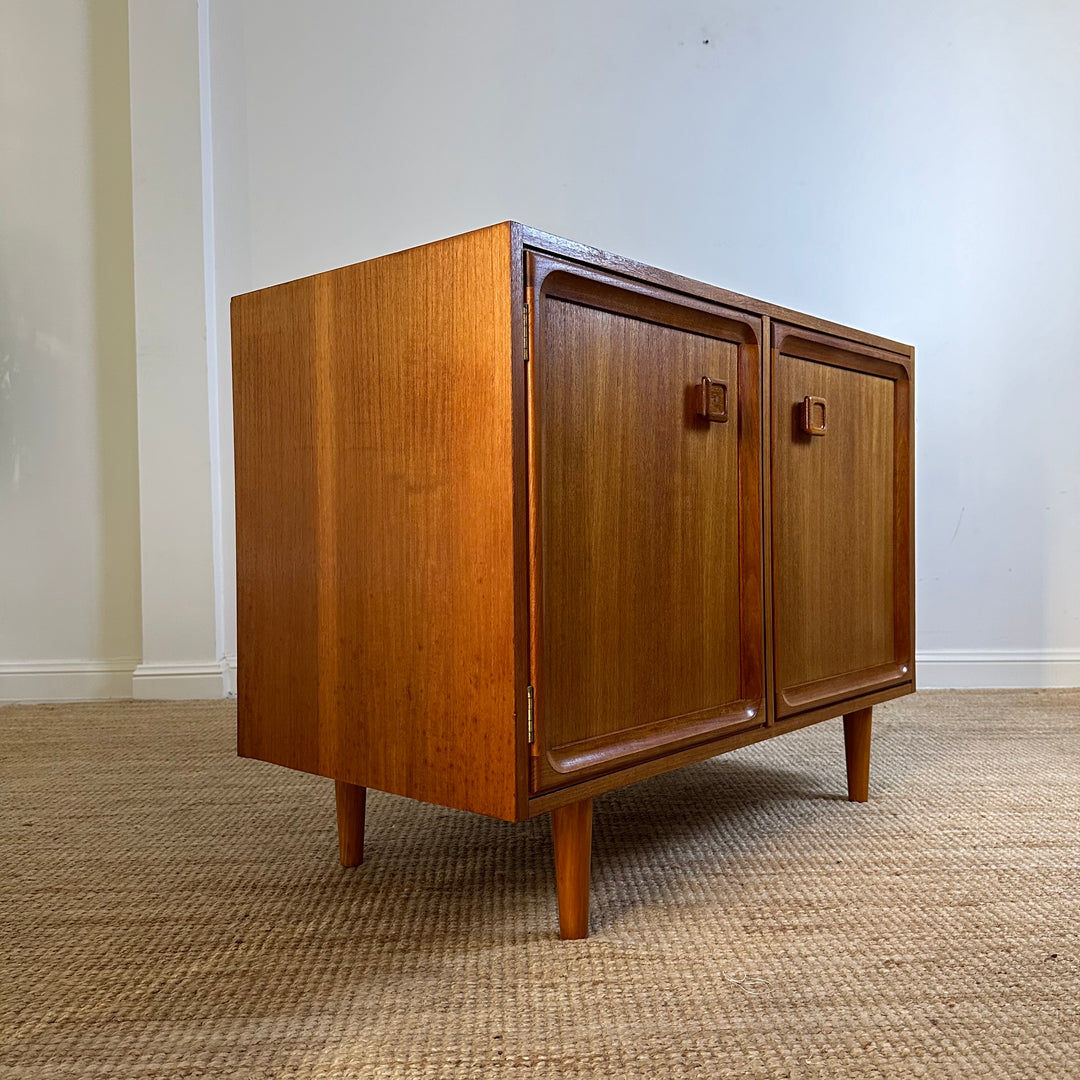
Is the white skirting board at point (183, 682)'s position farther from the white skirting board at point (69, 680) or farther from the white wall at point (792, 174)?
the white wall at point (792, 174)

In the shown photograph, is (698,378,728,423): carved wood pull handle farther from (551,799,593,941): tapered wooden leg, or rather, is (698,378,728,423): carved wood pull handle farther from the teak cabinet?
(551,799,593,941): tapered wooden leg

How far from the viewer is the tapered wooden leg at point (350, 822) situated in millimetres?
1051

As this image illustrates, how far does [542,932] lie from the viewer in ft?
2.91

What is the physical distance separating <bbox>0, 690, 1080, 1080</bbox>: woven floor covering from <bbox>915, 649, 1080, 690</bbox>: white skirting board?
29.8 inches

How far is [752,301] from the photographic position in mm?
1045

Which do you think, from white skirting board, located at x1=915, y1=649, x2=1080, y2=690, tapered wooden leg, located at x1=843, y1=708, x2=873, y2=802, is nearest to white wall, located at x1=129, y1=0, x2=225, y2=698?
tapered wooden leg, located at x1=843, y1=708, x2=873, y2=802

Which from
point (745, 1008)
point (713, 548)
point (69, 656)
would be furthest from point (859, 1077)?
point (69, 656)

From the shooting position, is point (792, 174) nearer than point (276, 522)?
No

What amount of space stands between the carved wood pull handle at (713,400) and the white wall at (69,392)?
5.38 feet

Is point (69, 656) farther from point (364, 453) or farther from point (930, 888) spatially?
point (930, 888)

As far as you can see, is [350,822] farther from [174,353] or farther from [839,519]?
[174,353]

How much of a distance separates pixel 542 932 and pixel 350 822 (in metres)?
0.28

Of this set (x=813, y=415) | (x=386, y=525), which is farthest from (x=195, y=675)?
(x=813, y=415)

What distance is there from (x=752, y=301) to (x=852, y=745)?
26.5 inches
